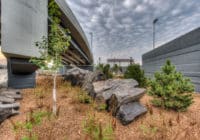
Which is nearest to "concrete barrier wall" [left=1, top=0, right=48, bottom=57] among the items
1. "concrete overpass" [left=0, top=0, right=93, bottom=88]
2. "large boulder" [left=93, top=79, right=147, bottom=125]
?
"concrete overpass" [left=0, top=0, right=93, bottom=88]

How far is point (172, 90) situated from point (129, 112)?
2057 mm

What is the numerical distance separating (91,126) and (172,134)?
7.61 ft

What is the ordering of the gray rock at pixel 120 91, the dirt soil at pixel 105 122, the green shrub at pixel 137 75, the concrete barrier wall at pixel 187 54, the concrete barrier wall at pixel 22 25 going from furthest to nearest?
1. the concrete barrier wall at pixel 187 54
2. the green shrub at pixel 137 75
3. the concrete barrier wall at pixel 22 25
4. the gray rock at pixel 120 91
5. the dirt soil at pixel 105 122

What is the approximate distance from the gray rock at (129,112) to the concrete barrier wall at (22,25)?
5.03 meters

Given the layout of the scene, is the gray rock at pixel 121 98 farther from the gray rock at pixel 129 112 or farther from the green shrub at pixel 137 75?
the green shrub at pixel 137 75

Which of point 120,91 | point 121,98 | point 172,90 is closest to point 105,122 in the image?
point 121,98

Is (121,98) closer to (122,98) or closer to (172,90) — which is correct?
(122,98)

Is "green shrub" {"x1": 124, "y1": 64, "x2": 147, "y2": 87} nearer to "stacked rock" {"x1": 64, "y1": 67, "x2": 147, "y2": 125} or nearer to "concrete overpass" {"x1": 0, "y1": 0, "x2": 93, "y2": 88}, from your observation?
"stacked rock" {"x1": 64, "y1": 67, "x2": 147, "y2": 125}

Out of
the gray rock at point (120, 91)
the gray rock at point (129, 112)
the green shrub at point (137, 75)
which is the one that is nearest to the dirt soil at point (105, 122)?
the gray rock at point (129, 112)

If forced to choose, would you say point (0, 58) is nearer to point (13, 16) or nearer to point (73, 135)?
point (13, 16)

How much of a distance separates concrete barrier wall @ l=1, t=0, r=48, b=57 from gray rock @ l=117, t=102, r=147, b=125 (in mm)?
5027

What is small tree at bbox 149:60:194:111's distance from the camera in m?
6.07

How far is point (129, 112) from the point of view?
17.1 ft

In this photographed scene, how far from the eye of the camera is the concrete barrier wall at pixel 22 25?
634cm
